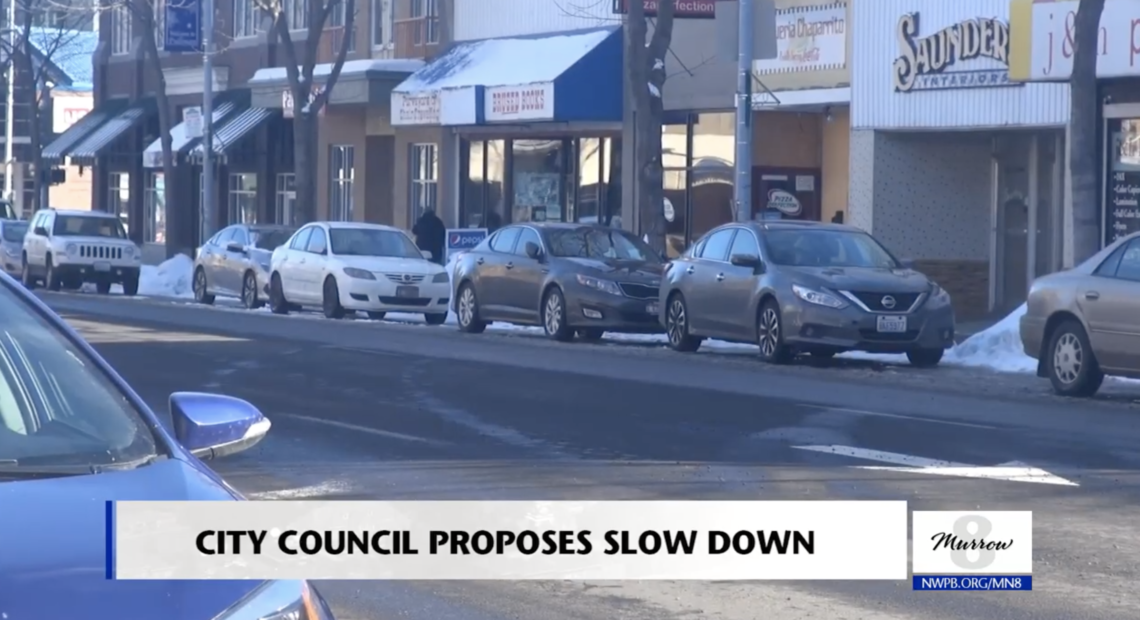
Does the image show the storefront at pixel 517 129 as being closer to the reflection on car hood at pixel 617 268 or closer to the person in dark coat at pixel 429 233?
the person in dark coat at pixel 429 233

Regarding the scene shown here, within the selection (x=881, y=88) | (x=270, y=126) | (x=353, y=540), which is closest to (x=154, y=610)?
(x=353, y=540)

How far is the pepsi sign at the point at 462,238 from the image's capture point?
103 feet

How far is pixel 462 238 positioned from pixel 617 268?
31.1 feet

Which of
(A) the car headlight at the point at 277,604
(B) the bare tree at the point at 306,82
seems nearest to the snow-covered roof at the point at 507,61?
(B) the bare tree at the point at 306,82

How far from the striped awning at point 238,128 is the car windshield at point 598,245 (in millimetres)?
21253

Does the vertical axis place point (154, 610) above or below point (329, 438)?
above

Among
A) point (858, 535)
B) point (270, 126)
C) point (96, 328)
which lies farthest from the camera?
point (270, 126)

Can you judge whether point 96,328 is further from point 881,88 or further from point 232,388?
point 881,88

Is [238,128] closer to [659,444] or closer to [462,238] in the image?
[462,238]

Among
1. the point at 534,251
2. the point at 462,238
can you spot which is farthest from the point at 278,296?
the point at 534,251

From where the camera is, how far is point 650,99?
26.5m

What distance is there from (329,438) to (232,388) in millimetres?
3489

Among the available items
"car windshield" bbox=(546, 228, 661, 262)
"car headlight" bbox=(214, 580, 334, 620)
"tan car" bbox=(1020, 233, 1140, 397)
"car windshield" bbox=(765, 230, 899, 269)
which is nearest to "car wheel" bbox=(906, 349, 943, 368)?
"car windshield" bbox=(765, 230, 899, 269)

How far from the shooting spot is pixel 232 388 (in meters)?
15.7
